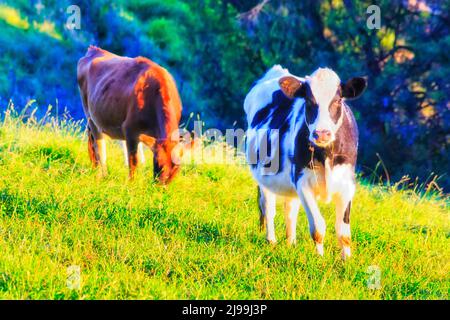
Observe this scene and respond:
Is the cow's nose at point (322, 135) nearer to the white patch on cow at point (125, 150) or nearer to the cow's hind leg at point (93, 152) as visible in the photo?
the cow's hind leg at point (93, 152)

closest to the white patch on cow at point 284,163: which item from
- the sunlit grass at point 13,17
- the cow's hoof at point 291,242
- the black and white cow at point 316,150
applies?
the black and white cow at point 316,150

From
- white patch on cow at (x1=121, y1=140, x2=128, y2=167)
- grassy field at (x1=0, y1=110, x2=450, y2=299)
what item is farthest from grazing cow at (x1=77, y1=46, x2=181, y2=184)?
grassy field at (x1=0, y1=110, x2=450, y2=299)

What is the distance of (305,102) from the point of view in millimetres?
4938

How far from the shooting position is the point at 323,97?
4.76 meters

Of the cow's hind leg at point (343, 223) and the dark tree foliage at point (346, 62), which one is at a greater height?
the dark tree foliage at point (346, 62)

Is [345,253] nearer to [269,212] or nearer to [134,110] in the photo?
[269,212]

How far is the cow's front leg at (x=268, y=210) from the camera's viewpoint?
5583mm

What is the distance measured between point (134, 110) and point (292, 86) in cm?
276

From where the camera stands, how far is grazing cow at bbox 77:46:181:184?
22.1 ft

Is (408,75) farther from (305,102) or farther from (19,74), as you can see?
(19,74)

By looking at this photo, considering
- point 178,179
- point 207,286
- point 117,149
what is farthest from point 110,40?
point 207,286

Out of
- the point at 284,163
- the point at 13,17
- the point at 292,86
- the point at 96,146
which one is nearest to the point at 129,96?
the point at 96,146

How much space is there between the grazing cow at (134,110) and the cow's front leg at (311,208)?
1.99m

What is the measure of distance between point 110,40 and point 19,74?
8.38ft
